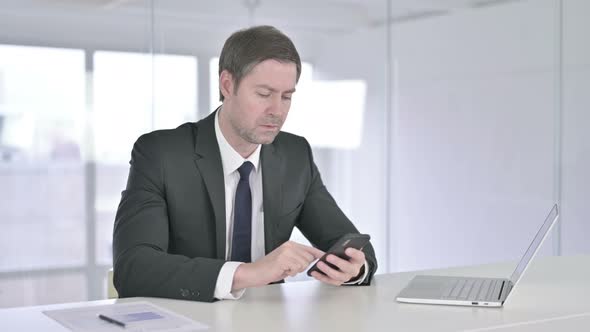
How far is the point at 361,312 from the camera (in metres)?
2.06

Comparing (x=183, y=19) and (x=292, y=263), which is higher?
(x=183, y=19)

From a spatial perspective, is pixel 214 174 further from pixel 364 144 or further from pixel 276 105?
pixel 364 144

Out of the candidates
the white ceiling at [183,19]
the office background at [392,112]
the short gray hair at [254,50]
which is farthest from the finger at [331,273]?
the white ceiling at [183,19]

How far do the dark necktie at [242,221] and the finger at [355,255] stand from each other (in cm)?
51

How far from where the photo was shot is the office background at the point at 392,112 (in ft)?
14.4

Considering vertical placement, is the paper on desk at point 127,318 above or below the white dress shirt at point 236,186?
below

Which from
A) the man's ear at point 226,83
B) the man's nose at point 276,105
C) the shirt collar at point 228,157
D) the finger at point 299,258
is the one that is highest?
the man's ear at point 226,83

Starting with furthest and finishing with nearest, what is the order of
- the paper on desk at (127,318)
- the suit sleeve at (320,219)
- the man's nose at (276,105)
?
→ the suit sleeve at (320,219)
the man's nose at (276,105)
the paper on desk at (127,318)

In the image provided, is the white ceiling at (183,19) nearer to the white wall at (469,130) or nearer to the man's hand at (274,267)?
the white wall at (469,130)

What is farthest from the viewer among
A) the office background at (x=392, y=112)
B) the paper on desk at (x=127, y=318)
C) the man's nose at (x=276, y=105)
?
the office background at (x=392, y=112)

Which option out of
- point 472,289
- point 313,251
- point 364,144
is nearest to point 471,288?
point 472,289

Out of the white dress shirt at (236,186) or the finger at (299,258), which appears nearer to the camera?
the finger at (299,258)

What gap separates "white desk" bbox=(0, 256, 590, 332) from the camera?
1902 millimetres

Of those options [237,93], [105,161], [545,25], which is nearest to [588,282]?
[237,93]
